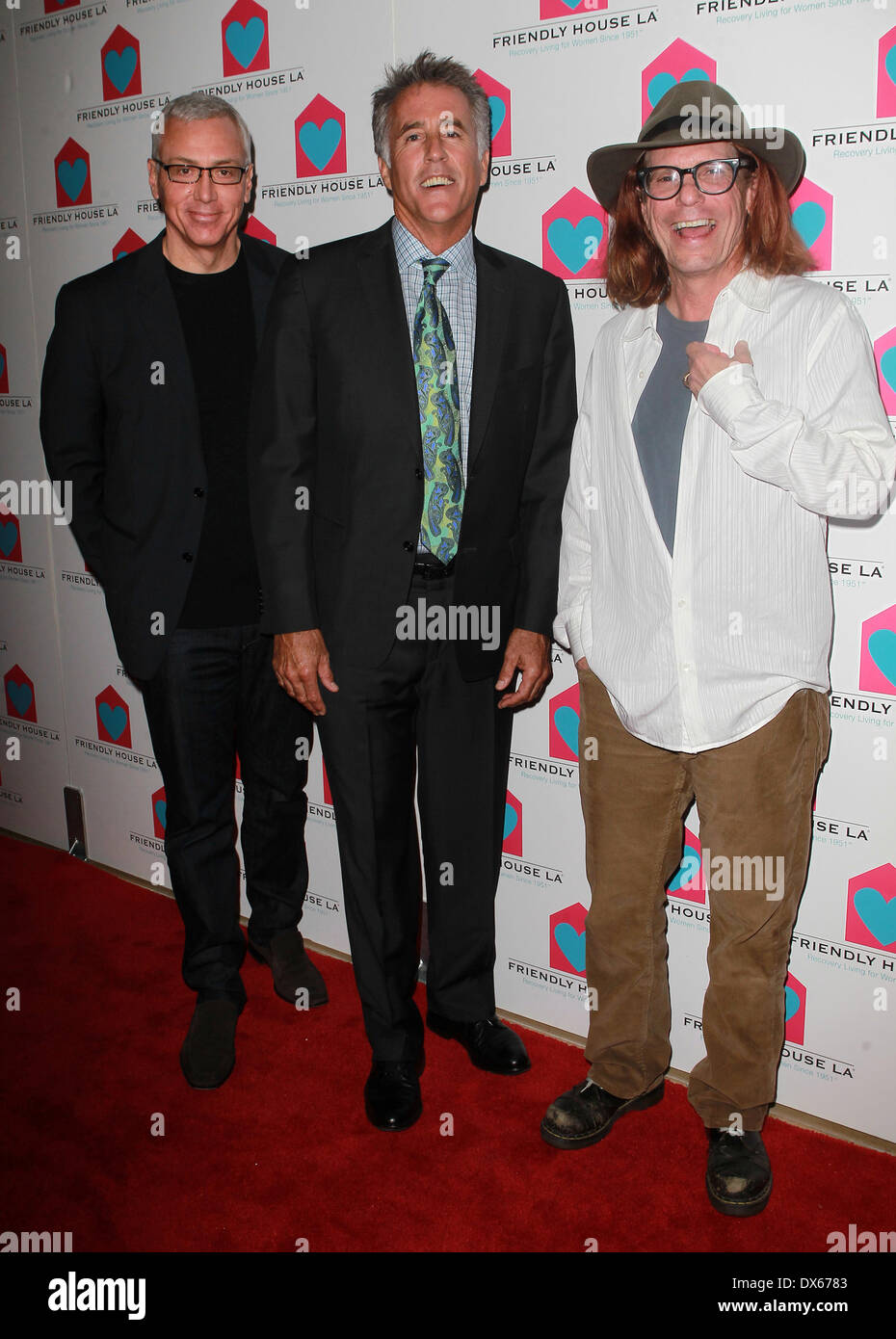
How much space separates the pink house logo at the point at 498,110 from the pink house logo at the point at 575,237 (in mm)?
203

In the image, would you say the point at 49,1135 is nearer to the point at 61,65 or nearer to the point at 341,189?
the point at 341,189

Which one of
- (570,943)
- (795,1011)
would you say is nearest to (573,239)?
(570,943)

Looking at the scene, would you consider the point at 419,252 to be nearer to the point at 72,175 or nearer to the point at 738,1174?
the point at 72,175

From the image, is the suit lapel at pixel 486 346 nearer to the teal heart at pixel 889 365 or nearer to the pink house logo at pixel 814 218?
the pink house logo at pixel 814 218

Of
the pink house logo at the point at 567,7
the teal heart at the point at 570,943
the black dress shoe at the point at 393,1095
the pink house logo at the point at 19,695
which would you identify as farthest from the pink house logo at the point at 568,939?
the pink house logo at the point at 19,695

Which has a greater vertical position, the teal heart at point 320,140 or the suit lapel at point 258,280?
the teal heart at point 320,140

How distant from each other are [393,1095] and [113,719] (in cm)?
187

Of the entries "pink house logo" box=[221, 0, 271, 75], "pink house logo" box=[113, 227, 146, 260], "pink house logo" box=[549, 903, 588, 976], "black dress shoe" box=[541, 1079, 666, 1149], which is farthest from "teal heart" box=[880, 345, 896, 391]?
"pink house logo" box=[113, 227, 146, 260]

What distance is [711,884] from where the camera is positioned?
2.24 metres

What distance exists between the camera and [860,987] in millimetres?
2523

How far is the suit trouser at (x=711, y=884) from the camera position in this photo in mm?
2150

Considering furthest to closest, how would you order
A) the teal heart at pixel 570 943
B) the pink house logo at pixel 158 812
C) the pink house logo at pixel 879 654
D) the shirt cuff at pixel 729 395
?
the pink house logo at pixel 158 812
the teal heart at pixel 570 943
the pink house logo at pixel 879 654
the shirt cuff at pixel 729 395

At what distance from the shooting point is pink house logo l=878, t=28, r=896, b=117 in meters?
2.14

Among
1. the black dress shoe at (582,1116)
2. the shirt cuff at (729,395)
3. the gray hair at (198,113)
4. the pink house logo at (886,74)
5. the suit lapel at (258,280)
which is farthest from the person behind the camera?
the suit lapel at (258,280)
